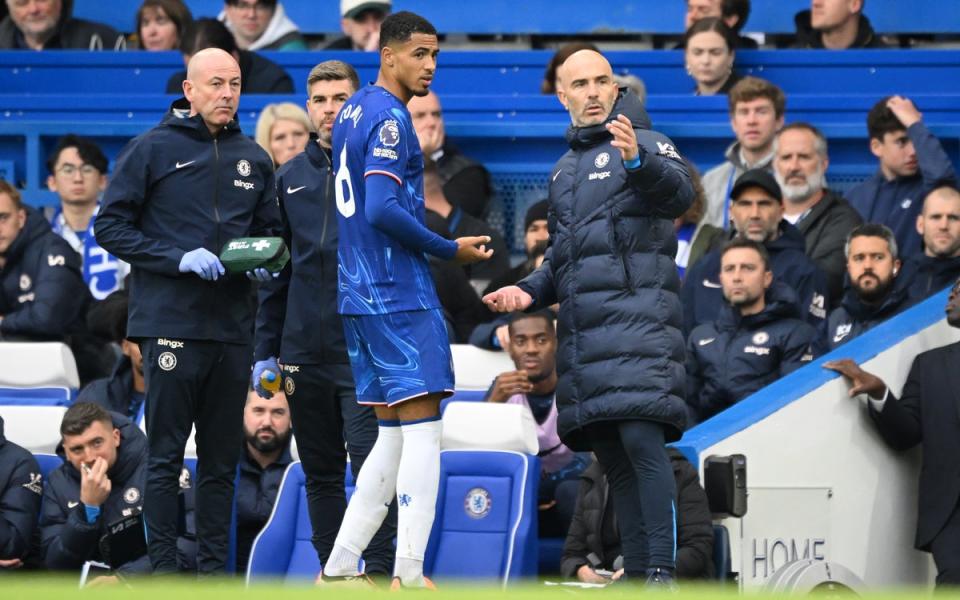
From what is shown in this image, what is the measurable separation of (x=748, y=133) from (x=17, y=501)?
4483 mm

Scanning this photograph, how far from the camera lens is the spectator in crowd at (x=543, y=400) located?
339 inches

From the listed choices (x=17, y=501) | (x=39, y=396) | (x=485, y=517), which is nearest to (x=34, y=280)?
(x=39, y=396)

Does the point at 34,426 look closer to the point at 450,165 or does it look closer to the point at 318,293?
the point at 318,293

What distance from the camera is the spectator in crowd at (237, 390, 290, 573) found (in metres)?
8.73

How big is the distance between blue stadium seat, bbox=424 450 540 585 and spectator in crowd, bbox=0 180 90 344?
2.78m

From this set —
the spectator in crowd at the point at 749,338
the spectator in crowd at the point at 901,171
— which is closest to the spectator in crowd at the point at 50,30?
the spectator in crowd at the point at 901,171

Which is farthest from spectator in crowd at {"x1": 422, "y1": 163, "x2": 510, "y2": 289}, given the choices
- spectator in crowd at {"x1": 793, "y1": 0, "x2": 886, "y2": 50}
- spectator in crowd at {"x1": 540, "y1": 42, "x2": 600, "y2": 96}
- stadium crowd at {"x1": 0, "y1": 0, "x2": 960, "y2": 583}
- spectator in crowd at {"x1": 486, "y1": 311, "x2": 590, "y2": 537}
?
spectator in crowd at {"x1": 793, "y1": 0, "x2": 886, "y2": 50}

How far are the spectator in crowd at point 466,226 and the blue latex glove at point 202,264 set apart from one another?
3.08 m

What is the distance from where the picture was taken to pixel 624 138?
627 cm

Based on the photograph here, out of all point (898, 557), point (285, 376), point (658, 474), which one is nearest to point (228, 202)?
point (285, 376)

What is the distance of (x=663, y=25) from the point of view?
12695 millimetres

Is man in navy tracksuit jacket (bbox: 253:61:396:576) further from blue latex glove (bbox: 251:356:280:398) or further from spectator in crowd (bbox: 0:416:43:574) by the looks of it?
spectator in crowd (bbox: 0:416:43:574)

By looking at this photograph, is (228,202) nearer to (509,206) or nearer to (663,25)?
(509,206)

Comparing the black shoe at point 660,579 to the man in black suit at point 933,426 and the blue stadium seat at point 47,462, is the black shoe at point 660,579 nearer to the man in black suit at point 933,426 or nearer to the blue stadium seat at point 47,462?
the man in black suit at point 933,426
